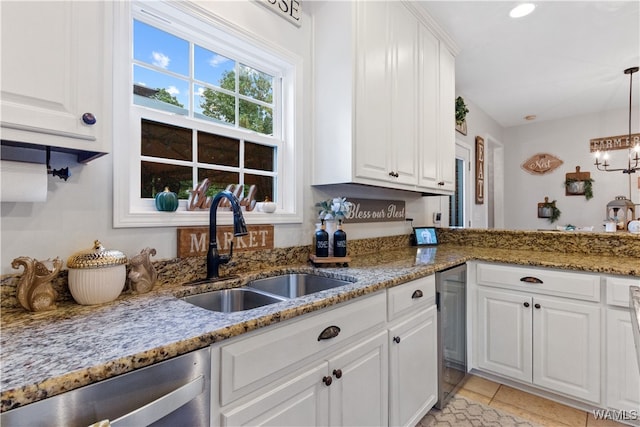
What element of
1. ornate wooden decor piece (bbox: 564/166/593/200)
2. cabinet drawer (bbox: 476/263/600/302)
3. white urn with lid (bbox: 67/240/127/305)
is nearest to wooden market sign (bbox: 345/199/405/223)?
cabinet drawer (bbox: 476/263/600/302)

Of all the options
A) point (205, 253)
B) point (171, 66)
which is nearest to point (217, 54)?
point (171, 66)

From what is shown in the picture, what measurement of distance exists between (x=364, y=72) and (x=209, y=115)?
939 mm

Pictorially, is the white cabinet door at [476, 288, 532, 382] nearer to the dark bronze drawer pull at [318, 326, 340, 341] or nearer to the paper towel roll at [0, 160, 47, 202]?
the dark bronze drawer pull at [318, 326, 340, 341]

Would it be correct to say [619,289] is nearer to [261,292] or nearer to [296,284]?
[296,284]

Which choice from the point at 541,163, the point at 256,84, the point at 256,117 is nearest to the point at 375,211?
the point at 256,117

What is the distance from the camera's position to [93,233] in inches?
44.4

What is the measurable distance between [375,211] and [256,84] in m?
1.27

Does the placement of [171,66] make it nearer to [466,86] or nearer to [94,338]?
[94,338]

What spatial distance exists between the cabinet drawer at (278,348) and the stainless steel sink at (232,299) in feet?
0.78

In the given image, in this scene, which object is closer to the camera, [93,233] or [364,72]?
[93,233]

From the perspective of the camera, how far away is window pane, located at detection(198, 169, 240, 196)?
1578mm

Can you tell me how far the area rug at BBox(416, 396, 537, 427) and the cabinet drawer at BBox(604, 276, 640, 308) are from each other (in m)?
0.85

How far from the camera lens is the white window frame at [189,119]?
1.20m

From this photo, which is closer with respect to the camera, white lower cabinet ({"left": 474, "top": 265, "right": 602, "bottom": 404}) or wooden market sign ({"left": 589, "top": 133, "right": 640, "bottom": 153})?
white lower cabinet ({"left": 474, "top": 265, "right": 602, "bottom": 404})
